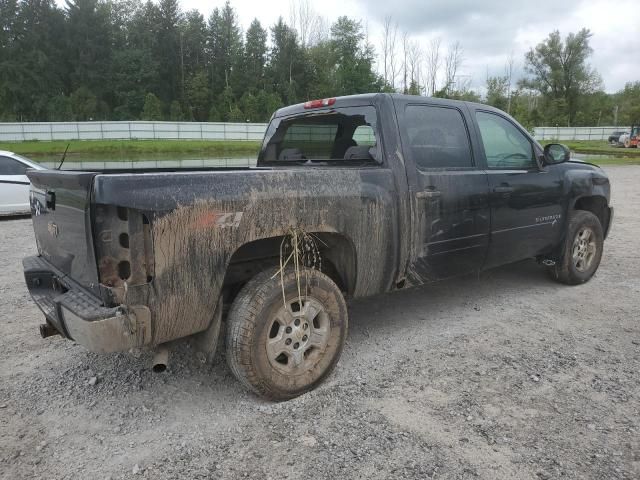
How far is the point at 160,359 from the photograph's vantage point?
283 centimetres

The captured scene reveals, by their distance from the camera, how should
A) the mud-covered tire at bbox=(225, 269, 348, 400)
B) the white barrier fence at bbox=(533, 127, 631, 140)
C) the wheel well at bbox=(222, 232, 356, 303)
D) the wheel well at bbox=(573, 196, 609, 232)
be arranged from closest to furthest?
the mud-covered tire at bbox=(225, 269, 348, 400) → the wheel well at bbox=(222, 232, 356, 303) → the wheel well at bbox=(573, 196, 609, 232) → the white barrier fence at bbox=(533, 127, 631, 140)

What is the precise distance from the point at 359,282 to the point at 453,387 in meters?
0.92

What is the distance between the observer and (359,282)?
3.52m

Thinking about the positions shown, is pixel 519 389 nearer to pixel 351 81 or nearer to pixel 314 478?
pixel 314 478

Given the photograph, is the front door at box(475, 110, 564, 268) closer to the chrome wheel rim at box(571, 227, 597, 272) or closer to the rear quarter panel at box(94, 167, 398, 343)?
the chrome wheel rim at box(571, 227, 597, 272)

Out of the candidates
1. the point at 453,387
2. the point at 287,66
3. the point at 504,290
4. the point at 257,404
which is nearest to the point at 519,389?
the point at 453,387

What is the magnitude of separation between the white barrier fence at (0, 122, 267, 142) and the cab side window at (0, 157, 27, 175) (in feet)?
94.1

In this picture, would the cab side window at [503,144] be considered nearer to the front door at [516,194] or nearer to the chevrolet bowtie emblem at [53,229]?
the front door at [516,194]

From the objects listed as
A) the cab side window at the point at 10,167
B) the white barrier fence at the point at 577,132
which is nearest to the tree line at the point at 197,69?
the white barrier fence at the point at 577,132

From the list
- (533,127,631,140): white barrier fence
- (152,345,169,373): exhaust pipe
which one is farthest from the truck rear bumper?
(533,127,631,140): white barrier fence

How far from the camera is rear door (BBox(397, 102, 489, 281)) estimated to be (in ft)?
12.4

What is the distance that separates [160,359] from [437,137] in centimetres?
265

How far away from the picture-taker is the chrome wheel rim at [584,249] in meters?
5.43

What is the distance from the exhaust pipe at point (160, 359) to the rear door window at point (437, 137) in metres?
2.20
